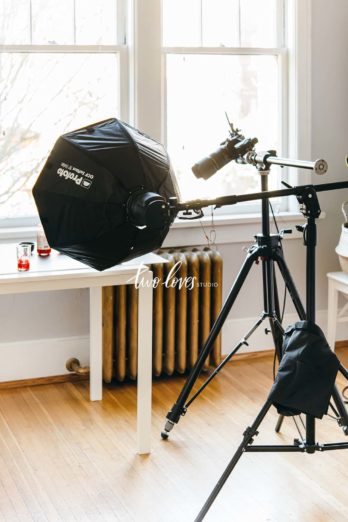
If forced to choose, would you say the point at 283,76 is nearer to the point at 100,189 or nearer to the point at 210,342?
the point at 210,342

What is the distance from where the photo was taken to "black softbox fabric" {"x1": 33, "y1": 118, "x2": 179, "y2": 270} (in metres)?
2.31

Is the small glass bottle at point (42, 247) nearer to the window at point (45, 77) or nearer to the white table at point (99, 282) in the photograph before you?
the white table at point (99, 282)

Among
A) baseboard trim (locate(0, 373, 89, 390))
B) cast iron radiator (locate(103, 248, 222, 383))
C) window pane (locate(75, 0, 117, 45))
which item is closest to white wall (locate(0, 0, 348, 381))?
baseboard trim (locate(0, 373, 89, 390))

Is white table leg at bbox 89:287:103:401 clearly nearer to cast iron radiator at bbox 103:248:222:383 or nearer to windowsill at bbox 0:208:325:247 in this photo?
cast iron radiator at bbox 103:248:222:383

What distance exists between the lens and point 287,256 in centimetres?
446

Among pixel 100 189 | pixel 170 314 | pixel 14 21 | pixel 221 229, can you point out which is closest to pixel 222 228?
pixel 221 229

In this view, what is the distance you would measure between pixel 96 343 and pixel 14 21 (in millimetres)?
1495

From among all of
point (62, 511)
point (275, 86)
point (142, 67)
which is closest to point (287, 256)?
point (275, 86)

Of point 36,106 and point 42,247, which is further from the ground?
point 36,106

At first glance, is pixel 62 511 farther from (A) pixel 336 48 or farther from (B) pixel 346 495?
(A) pixel 336 48

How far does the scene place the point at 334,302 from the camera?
4.26m

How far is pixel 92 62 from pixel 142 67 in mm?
237

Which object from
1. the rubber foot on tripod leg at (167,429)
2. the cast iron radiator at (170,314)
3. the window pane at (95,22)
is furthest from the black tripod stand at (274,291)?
the window pane at (95,22)

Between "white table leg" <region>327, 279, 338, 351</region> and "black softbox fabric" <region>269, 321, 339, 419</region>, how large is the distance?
5.80 feet
